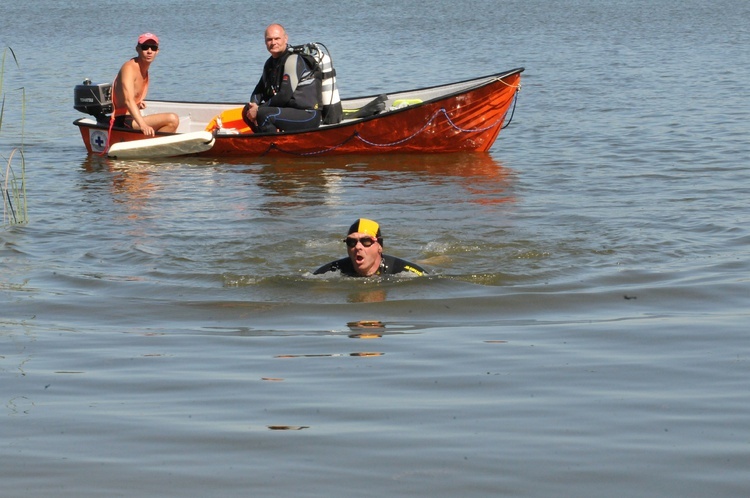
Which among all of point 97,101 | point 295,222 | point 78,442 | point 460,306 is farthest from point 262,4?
point 78,442

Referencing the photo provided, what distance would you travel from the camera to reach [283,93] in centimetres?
1460

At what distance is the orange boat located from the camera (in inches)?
596

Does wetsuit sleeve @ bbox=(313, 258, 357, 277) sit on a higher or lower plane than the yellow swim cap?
lower

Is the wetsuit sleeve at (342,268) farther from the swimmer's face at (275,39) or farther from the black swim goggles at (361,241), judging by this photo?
the swimmer's face at (275,39)

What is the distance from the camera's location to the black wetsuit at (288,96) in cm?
1441

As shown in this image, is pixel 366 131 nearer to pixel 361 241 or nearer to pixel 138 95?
pixel 138 95

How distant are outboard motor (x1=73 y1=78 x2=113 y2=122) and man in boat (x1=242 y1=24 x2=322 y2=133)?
1.96m

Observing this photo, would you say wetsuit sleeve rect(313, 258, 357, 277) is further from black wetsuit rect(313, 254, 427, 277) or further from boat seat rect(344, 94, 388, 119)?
boat seat rect(344, 94, 388, 119)

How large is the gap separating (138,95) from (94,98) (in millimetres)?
874

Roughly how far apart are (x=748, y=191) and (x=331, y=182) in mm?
4911

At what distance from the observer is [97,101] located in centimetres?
1559

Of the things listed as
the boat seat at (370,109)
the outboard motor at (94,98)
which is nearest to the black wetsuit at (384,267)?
the boat seat at (370,109)

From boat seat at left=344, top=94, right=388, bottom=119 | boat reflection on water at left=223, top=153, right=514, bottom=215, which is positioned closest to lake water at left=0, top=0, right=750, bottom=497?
boat reflection on water at left=223, top=153, right=514, bottom=215

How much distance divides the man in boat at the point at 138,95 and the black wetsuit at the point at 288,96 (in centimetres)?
119
